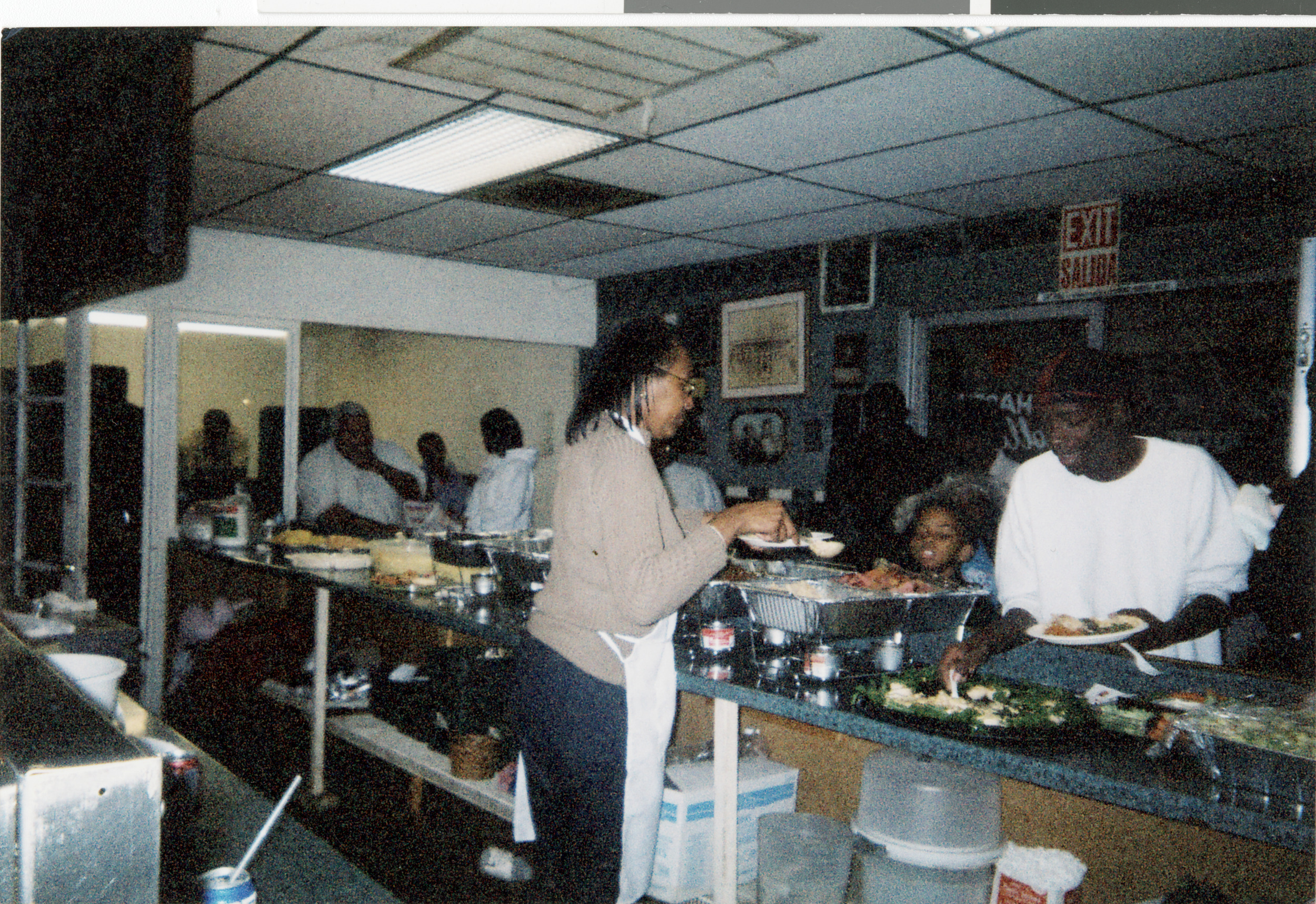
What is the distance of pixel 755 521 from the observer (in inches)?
62.6

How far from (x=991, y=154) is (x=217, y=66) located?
2560mm

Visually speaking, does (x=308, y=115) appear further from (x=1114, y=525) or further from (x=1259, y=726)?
(x=1259, y=726)

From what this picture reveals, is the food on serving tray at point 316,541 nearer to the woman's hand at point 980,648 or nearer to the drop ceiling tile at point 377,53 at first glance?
the drop ceiling tile at point 377,53

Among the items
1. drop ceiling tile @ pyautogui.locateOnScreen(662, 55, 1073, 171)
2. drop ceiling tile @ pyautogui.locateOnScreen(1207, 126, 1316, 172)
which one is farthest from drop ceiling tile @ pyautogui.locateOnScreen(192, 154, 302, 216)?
drop ceiling tile @ pyautogui.locateOnScreen(1207, 126, 1316, 172)

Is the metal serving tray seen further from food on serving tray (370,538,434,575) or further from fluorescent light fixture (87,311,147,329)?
fluorescent light fixture (87,311,147,329)

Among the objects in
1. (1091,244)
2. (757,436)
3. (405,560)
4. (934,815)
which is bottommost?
(934,815)

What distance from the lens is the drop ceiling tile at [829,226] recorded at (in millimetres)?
4008

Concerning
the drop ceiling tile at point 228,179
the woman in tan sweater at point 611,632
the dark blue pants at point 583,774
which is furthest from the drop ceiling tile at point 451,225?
the dark blue pants at point 583,774

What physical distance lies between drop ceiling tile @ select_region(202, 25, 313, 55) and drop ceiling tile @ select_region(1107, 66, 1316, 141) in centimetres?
240

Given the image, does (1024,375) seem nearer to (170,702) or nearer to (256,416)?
(170,702)

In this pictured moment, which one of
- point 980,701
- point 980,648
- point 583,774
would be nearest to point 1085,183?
point 980,648

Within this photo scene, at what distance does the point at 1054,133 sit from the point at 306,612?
11.5 ft

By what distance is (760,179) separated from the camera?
3.57 meters

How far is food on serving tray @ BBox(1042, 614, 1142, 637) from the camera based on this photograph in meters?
1.61
